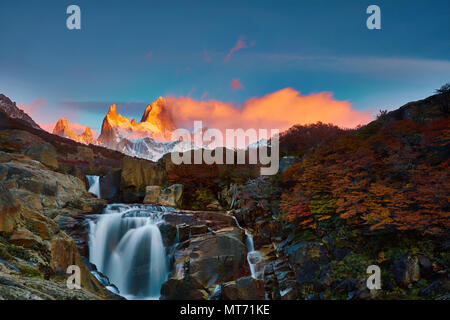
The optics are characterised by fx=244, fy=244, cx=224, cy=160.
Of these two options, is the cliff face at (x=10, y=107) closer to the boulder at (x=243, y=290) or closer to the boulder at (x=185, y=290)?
the boulder at (x=185, y=290)

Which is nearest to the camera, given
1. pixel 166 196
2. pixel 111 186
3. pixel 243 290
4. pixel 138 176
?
pixel 243 290

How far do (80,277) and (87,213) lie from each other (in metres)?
12.0

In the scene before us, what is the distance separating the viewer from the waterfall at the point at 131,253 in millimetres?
13133

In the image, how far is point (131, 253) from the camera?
14.5m

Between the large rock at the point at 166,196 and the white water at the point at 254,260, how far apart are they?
34.2 feet

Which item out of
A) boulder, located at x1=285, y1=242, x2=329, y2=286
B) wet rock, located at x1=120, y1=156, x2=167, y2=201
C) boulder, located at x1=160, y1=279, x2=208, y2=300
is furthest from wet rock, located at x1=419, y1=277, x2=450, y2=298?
wet rock, located at x1=120, y1=156, x2=167, y2=201

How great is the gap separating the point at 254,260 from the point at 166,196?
13100 millimetres

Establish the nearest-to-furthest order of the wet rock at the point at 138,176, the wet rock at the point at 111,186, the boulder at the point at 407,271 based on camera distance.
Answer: the boulder at the point at 407,271
the wet rock at the point at 138,176
the wet rock at the point at 111,186

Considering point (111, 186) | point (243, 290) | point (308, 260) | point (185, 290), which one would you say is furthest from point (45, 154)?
point (308, 260)

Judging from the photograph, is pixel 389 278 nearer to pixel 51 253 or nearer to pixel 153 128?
pixel 51 253

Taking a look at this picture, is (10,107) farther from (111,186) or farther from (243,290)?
(243,290)

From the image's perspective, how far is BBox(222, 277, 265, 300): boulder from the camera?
32.0ft

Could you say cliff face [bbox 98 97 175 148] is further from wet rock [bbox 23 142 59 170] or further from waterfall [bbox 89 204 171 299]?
waterfall [bbox 89 204 171 299]

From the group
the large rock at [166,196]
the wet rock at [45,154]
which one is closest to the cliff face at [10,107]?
the wet rock at [45,154]
